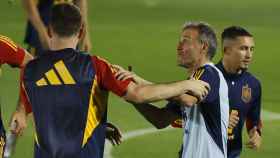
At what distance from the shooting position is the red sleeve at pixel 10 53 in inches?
296

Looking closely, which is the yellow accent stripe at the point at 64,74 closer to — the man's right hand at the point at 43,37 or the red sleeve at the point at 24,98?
the red sleeve at the point at 24,98

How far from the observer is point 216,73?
6.88 metres

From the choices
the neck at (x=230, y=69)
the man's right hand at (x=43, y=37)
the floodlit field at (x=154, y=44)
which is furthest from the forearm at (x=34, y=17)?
the floodlit field at (x=154, y=44)

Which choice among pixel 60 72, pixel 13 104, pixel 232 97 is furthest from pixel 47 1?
pixel 60 72

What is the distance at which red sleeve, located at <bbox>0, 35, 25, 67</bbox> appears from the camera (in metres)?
7.52

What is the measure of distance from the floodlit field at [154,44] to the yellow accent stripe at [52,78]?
5441 millimetres

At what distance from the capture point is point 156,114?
6.74 metres

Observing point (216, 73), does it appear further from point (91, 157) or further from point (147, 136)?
point (147, 136)

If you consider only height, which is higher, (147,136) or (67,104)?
(67,104)

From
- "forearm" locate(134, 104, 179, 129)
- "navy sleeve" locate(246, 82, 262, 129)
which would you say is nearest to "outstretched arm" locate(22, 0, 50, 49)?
"navy sleeve" locate(246, 82, 262, 129)

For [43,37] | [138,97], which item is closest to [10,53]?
[138,97]

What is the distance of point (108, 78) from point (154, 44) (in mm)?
16008

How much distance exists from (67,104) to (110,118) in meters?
7.63

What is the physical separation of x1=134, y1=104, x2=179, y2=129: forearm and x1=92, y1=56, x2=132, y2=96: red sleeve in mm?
468
